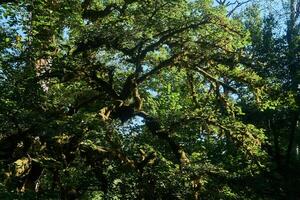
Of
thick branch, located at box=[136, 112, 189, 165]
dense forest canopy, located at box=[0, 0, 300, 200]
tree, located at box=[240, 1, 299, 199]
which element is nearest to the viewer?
dense forest canopy, located at box=[0, 0, 300, 200]

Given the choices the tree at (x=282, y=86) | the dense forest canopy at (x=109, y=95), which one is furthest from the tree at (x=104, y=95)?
the tree at (x=282, y=86)

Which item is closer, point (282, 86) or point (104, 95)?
point (104, 95)

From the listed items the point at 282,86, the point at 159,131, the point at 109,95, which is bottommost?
the point at 159,131

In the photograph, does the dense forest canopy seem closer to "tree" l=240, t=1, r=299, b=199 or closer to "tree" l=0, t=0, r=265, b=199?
"tree" l=0, t=0, r=265, b=199

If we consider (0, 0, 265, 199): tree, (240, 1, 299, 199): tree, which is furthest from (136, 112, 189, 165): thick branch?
(240, 1, 299, 199): tree

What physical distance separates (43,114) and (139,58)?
3.30 meters

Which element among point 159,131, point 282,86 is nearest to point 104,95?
point 159,131

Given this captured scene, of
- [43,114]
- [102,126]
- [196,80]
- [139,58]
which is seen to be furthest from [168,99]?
[43,114]

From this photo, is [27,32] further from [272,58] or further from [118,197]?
[272,58]

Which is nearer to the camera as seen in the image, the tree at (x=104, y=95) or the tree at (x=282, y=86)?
the tree at (x=104, y=95)

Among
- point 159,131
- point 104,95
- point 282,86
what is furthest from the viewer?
point 282,86

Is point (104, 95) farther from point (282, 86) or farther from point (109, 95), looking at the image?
point (282, 86)

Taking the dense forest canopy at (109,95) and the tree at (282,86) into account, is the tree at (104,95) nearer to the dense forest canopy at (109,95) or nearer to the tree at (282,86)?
the dense forest canopy at (109,95)

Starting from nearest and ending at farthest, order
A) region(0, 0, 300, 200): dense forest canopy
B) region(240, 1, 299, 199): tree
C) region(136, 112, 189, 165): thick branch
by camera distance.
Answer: region(0, 0, 300, 200): dense forest canopy → region(136, 112, 189, 165): thick branch → region(240, 1, 299, 199): tree
